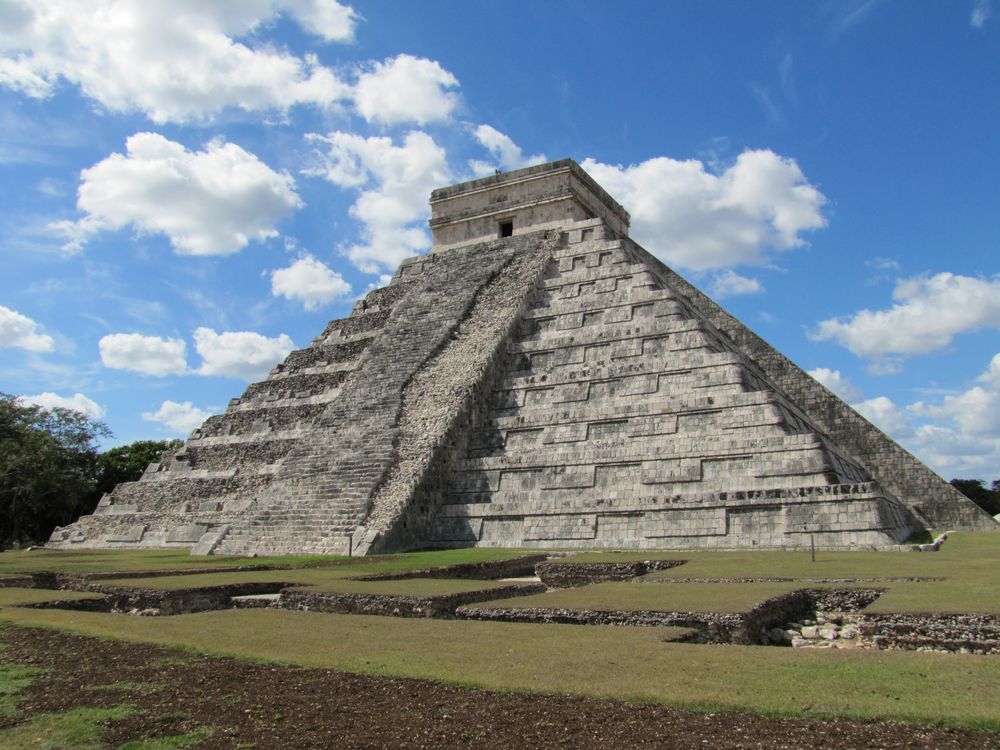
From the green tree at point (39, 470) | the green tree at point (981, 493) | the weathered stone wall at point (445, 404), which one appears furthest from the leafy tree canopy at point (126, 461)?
the green tree at point (981, 493)

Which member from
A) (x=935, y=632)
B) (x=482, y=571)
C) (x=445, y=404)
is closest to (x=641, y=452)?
(x=445, y=404)

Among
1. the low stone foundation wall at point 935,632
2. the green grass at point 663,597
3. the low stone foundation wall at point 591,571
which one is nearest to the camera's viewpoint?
the low stone foundation wall at point 935,632

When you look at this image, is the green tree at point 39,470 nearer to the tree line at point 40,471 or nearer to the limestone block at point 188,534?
the tree line at point 40,471

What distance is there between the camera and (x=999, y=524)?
72.9 ft

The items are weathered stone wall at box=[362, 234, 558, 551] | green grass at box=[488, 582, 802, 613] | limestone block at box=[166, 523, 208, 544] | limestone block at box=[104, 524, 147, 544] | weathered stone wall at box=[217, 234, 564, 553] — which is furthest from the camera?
limestone block at box=[104, 524, 147, 544]

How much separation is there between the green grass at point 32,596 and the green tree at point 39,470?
24620 mm

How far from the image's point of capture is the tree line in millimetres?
34188

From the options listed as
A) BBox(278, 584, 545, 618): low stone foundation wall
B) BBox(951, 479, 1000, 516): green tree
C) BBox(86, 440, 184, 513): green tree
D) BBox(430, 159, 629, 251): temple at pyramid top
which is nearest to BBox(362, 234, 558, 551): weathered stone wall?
BBox(430, 159, 629, 251): temple at pyramid top

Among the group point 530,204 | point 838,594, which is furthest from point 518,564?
point 530,204

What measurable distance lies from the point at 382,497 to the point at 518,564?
488 centimetres

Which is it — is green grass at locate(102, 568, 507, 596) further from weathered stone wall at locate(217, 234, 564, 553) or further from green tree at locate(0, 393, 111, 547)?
green tree at locate(0, 393, 111, 547)

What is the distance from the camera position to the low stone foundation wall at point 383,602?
10.1 metres

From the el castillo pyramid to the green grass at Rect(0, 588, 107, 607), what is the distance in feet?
22.6

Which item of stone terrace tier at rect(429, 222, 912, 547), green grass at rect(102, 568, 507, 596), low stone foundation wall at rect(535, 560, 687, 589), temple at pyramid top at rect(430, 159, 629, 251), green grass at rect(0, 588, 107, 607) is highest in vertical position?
Result: temple at pyramid top at rect(430, 159, 629, 251)
